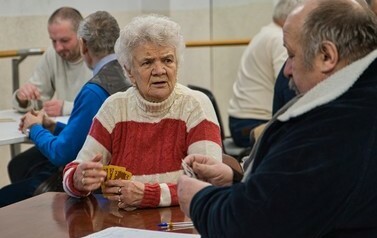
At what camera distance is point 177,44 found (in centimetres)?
302

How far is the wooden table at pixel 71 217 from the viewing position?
7.79 ft

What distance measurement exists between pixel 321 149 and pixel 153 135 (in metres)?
1.24

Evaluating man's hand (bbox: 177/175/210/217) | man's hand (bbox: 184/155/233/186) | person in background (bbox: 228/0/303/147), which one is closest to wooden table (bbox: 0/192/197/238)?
man's hand (bbox: 184/155/233/186)

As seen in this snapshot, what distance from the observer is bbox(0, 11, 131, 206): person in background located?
3564 mm

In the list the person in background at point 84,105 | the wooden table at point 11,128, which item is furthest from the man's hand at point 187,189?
the wooden table at point 11,128

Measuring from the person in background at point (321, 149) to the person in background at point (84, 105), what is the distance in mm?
1762

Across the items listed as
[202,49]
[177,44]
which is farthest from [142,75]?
[202,49]

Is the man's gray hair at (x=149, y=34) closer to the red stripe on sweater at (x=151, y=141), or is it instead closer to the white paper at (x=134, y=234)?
the red stripe on sweater at (x=151, y=141)

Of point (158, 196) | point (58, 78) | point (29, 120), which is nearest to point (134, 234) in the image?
point (158, 196)

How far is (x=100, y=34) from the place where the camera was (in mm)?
3807

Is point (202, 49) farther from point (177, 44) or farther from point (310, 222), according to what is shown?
point (310, 222)

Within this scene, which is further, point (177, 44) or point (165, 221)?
point (177, 44)

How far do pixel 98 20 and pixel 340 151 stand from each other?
225cm

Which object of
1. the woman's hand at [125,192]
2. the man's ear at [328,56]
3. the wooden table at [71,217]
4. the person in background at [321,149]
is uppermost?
the man's ear at [328,56]
